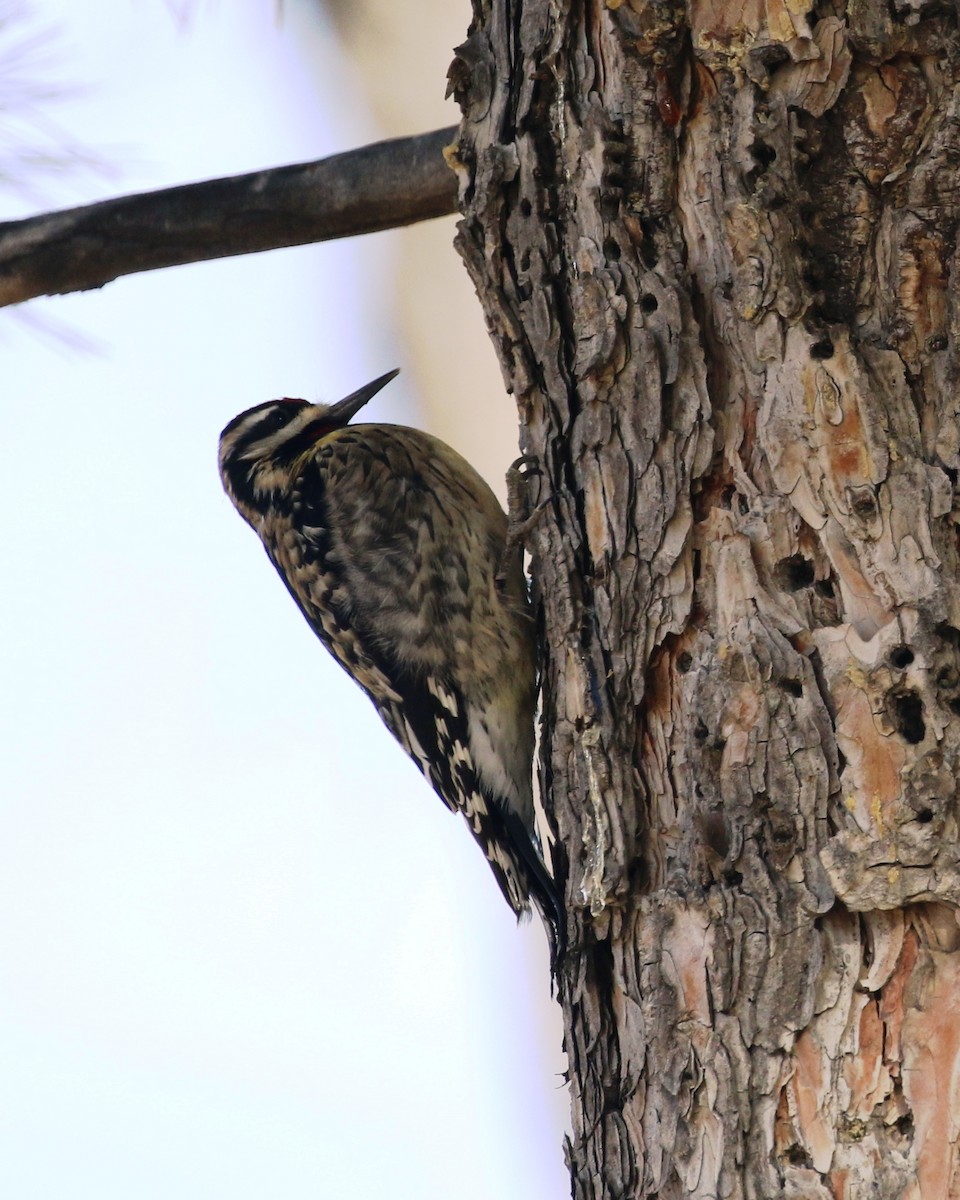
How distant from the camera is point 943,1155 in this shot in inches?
69.2

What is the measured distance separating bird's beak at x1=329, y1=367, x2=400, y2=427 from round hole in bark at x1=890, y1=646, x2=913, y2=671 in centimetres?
219

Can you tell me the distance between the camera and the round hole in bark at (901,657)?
6.23ft

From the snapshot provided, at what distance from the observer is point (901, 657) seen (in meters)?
1.91

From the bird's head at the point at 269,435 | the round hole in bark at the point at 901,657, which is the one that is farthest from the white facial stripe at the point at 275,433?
the round hole in bark at the point at 901,657

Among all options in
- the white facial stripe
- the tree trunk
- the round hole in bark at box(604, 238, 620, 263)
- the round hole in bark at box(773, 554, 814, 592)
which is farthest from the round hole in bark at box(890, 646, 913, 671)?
the white facial stripe

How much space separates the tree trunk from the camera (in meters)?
1.85

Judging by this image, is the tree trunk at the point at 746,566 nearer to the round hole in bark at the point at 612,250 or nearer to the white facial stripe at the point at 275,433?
the round hole in bark at the point at 612,250

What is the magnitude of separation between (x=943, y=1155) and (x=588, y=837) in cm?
68

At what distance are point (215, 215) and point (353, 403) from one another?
1082mm

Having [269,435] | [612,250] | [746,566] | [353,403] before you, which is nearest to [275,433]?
[269,435]

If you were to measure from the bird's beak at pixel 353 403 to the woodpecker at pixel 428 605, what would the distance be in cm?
15

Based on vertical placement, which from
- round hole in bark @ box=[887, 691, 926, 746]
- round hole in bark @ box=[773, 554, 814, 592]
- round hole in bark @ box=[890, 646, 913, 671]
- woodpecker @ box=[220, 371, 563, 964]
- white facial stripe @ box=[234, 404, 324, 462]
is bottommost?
round hole in bark @ box=[887, 691, 926, 746]

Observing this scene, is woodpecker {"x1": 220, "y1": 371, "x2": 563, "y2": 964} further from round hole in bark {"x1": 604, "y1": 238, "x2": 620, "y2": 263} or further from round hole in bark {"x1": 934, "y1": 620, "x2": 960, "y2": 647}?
round hole in bark {"x1": 934, "y1": 620, "x2": 960, "y2": 647}

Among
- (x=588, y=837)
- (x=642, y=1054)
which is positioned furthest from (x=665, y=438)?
(x=642, y=1054)
